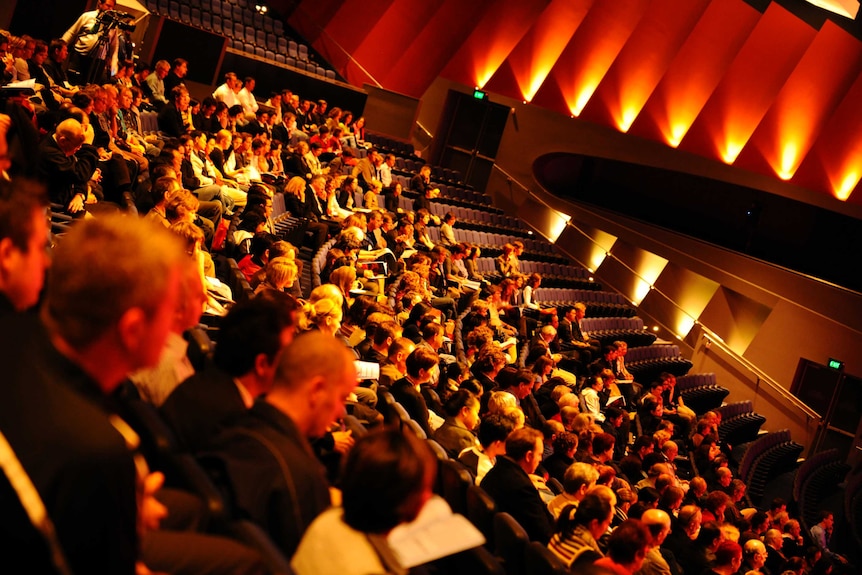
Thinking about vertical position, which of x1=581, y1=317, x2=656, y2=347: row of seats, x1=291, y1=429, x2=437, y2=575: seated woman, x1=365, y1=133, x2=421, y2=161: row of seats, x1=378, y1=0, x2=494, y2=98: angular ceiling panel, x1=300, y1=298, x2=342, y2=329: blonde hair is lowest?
x1=581, y1=317, x2=656, y2=347: row of seats

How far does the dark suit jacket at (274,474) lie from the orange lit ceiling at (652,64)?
9.97m

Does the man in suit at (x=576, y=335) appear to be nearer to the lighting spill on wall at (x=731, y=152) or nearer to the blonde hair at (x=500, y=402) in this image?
the lighting spill on wall at (x=731, y=152)

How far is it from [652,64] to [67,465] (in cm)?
1123

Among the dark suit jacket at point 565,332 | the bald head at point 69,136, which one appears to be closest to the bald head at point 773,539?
the dark suit jacket at point 565,332

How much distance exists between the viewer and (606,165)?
12.8 m

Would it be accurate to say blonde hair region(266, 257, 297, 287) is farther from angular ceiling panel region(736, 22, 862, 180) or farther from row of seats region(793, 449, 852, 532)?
angular ceiling panel region(736, 22, 862, 180)

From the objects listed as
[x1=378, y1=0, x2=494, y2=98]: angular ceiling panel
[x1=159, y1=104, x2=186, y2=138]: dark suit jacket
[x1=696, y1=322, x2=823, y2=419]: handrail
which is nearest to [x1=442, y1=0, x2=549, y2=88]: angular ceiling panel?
[x1=378, y1=0, x2=494, y2=98]: angular ceiling panel

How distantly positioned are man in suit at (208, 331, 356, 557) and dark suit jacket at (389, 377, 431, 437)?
72.5 inches

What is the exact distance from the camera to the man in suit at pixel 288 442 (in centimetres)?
166

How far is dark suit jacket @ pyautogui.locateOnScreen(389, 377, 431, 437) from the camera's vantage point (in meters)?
3.60

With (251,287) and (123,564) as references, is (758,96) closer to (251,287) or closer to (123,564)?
(251,287)

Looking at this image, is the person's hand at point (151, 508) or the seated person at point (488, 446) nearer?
the person's hand at point (151, 508)

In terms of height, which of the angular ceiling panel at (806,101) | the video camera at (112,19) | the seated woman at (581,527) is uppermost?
the angular ceiling panel at (806,101)

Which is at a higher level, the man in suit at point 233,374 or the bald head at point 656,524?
the man in suit at point 233,374
